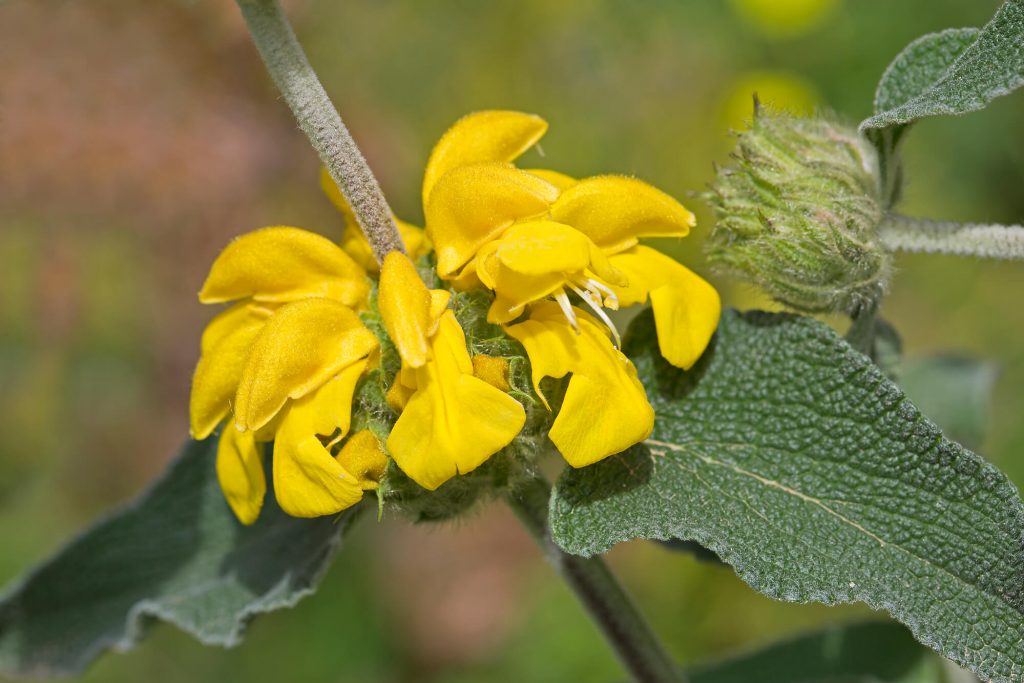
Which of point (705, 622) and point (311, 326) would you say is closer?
point (311, 326)

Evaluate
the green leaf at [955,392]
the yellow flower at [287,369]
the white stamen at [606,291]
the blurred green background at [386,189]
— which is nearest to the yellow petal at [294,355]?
the yellow flower at [287,369]

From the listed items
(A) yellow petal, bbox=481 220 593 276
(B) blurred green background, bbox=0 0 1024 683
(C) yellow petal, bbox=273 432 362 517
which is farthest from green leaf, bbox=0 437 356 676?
(B) blurred green background, bbox=0 0 1024 683

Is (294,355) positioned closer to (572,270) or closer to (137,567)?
(572,270)

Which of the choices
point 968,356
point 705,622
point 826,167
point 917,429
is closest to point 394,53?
point 705,622

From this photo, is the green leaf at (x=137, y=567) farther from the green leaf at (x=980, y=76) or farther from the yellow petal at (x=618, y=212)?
the green leaf at (x=980, y=76)

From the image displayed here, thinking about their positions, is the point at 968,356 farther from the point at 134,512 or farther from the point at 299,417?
the point at 134,512

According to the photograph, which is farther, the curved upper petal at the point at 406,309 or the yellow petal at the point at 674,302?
the yellow petal at the point at 674,302
